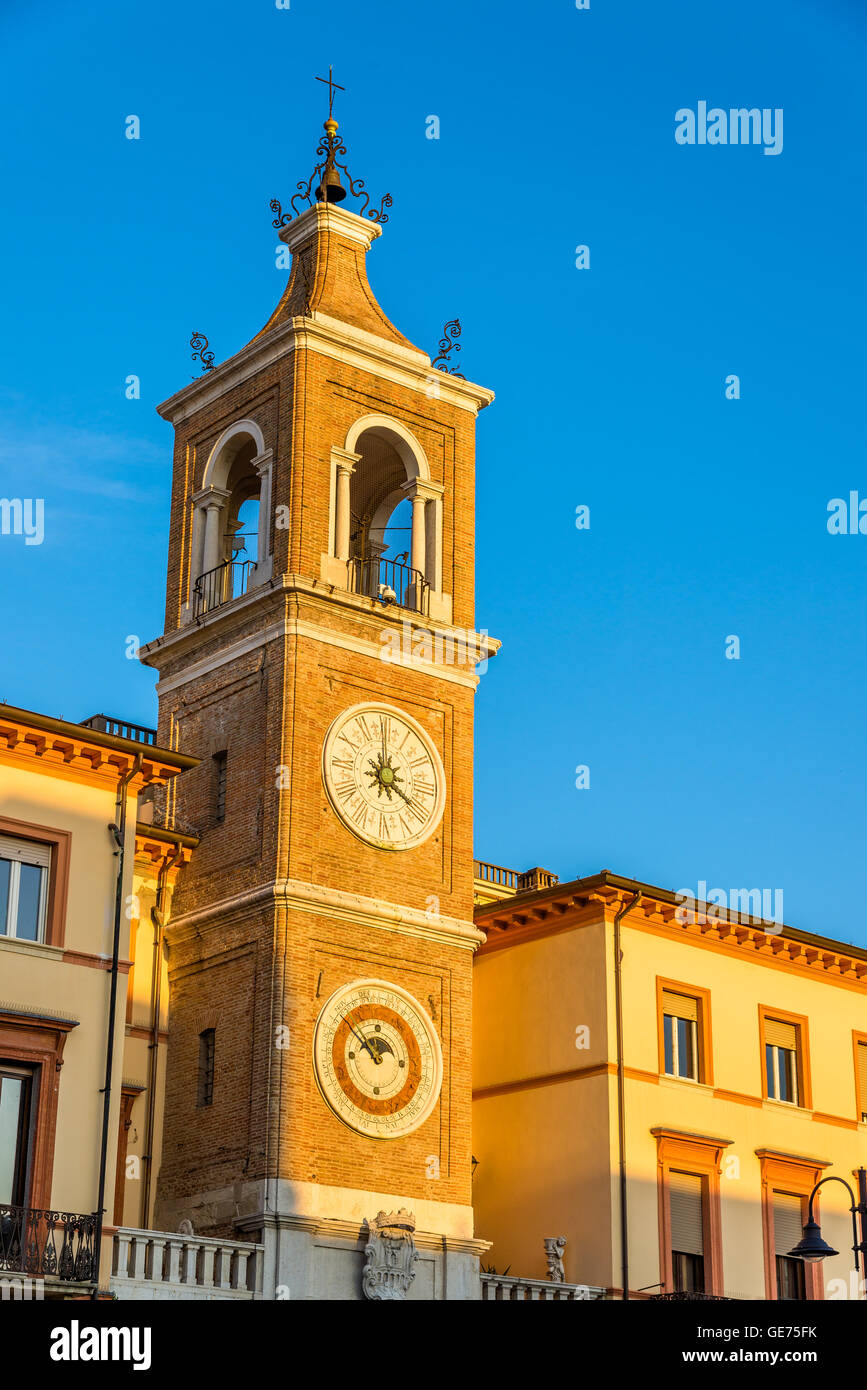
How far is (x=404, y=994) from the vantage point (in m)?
36.8

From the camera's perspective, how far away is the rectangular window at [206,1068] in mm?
35875

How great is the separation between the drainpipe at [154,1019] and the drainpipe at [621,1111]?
858cm

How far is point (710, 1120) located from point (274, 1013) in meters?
10.4

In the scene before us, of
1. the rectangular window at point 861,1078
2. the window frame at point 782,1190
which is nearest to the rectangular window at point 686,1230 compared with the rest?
the window frame at point 782,1190

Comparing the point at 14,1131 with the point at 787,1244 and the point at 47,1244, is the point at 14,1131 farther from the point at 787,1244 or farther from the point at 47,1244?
the point at 787,1244

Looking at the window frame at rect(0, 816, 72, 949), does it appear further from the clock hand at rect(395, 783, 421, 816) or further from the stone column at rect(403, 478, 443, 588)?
the stone column at rect(403, 478, 443, 588)

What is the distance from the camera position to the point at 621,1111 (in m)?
38.6

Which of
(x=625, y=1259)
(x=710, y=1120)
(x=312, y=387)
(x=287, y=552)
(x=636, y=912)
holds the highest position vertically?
(x=312, y=387)

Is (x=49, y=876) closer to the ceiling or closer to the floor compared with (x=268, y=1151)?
closer to the ceiling

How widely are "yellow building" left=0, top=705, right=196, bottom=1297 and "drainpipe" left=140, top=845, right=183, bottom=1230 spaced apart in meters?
1.01

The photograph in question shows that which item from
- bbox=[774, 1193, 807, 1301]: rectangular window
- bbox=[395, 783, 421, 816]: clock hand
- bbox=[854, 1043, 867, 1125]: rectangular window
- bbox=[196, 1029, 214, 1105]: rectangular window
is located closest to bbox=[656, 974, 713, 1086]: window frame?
bbox=[774, 1193, 807, 1301]: rectangular window
